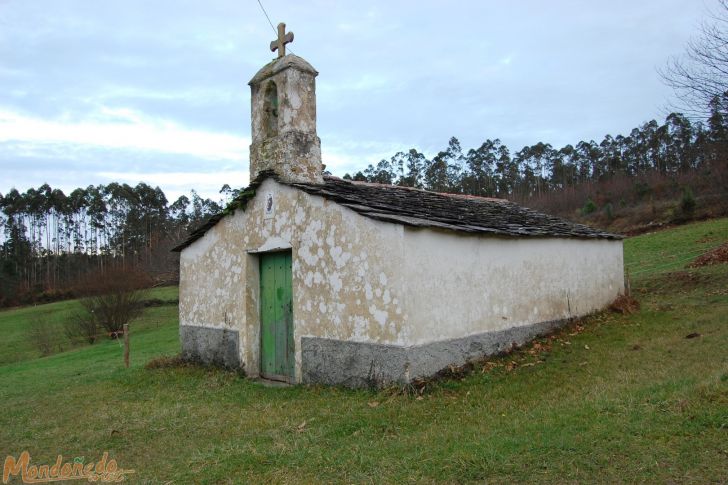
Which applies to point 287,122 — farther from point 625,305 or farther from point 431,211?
point 625,305

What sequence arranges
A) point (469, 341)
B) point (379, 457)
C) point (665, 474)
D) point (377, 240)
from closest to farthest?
1. point (665, 474)
2. point (379, 457)
3. point (377, 240)
4. point (469, 341)

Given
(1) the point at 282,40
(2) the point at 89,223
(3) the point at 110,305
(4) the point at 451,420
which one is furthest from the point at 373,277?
(2) the point at 89,223

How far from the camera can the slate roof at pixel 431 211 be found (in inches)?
338

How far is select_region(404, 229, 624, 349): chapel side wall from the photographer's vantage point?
8117 millimetres

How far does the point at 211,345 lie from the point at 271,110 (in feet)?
16.6

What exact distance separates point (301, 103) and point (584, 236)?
6.90m

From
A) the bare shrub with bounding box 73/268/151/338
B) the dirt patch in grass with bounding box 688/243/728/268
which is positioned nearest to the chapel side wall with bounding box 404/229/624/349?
the dirt patch in grass with bounding box 688/243/728/268

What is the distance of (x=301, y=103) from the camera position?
10.4 m

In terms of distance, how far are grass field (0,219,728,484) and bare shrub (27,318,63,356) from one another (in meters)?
18.1

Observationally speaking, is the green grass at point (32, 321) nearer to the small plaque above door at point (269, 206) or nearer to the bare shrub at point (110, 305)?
the bare shrub at point (110, 305)

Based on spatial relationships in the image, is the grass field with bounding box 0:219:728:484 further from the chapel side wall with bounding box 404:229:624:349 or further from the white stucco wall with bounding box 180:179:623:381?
the white stucco wall with bounding box 180:179:623:381

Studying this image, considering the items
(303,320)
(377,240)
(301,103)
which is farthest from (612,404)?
(301,103)

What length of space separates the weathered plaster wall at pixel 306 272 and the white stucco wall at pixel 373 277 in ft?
0.06

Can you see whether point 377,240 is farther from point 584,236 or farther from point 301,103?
point 584,236
